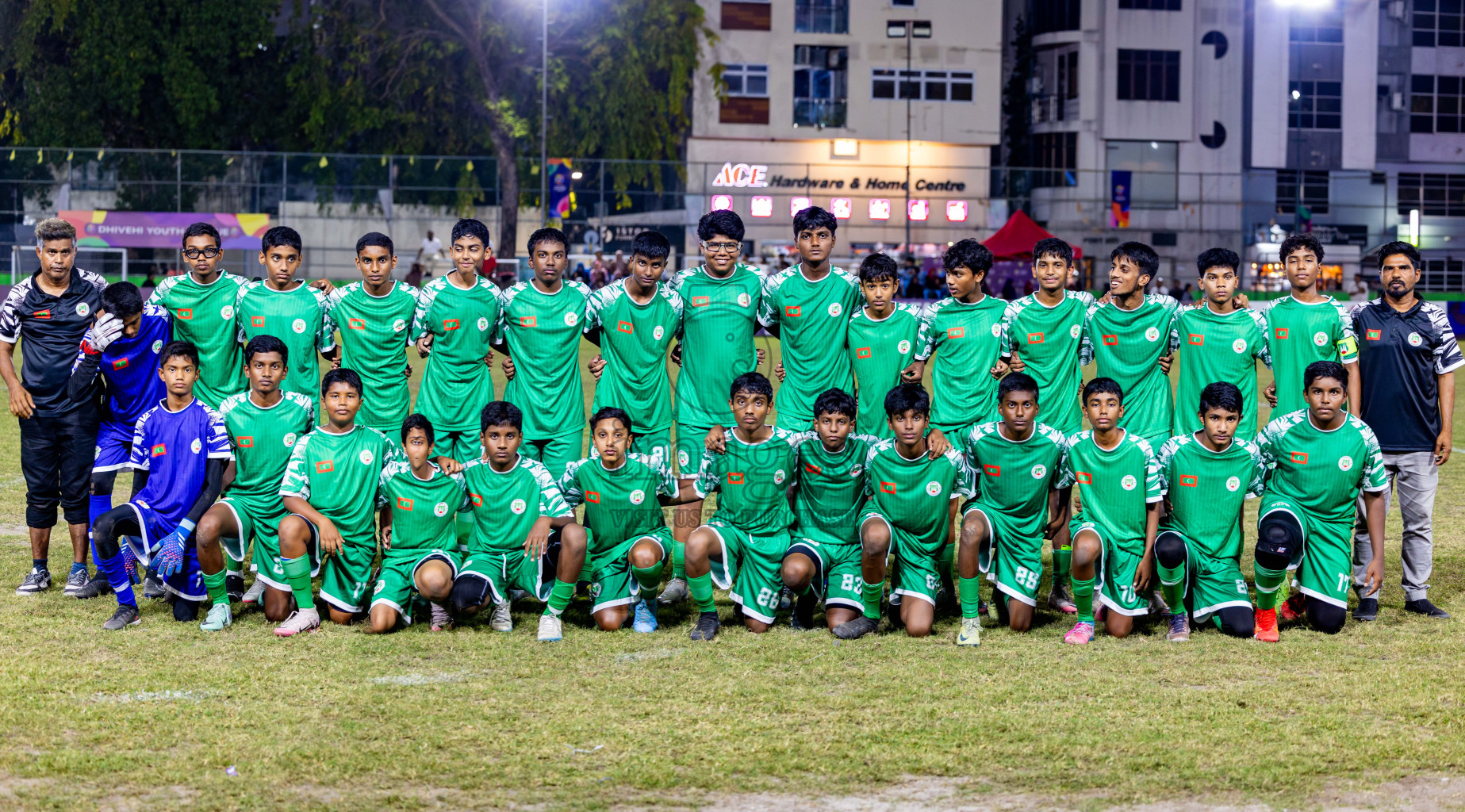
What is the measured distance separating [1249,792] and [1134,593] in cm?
217

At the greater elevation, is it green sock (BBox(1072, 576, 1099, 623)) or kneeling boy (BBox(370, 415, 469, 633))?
kneeling boy (BBox(370, 415, 469, 633))

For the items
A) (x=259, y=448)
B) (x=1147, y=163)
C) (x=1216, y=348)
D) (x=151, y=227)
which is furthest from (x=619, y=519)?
(x=1147, y=163)

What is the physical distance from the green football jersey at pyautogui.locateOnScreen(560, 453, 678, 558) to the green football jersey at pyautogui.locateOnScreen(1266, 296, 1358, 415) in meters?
3.34

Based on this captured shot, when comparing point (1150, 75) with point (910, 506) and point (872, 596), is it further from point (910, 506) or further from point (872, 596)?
point (872, 596)

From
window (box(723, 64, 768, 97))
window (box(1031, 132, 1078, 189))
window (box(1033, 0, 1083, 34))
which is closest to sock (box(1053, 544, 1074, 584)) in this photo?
window (box(723, 64, 768, 97))

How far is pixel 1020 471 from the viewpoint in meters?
6.88

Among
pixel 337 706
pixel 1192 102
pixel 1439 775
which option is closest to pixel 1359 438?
pixel 1439 775

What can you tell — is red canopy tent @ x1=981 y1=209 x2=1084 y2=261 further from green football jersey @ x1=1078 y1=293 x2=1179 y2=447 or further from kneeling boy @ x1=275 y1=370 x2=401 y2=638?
kneeling boy @ x1=275 y1=370 x2=401 y2=638

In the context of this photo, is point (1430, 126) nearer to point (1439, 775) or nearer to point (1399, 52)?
point (1399, 52)

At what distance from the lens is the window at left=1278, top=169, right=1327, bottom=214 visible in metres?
49.8

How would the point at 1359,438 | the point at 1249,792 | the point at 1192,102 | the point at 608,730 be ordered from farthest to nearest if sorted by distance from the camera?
1. the point at 1192,102
2. the point at 1359,438
3. the point at 608,730
4. the point at 1249,792

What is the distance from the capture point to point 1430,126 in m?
52.1

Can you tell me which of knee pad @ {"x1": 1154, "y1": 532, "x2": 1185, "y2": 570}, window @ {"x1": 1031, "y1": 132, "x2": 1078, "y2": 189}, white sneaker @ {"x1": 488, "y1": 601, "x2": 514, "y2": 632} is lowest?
white sneaker @ {"x1": 488, "y1": 601, "x2": 514, "y2": 632}

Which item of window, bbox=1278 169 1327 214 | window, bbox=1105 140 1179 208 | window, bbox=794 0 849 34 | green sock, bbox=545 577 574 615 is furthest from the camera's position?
window, bbox=1278 169 1327 214
